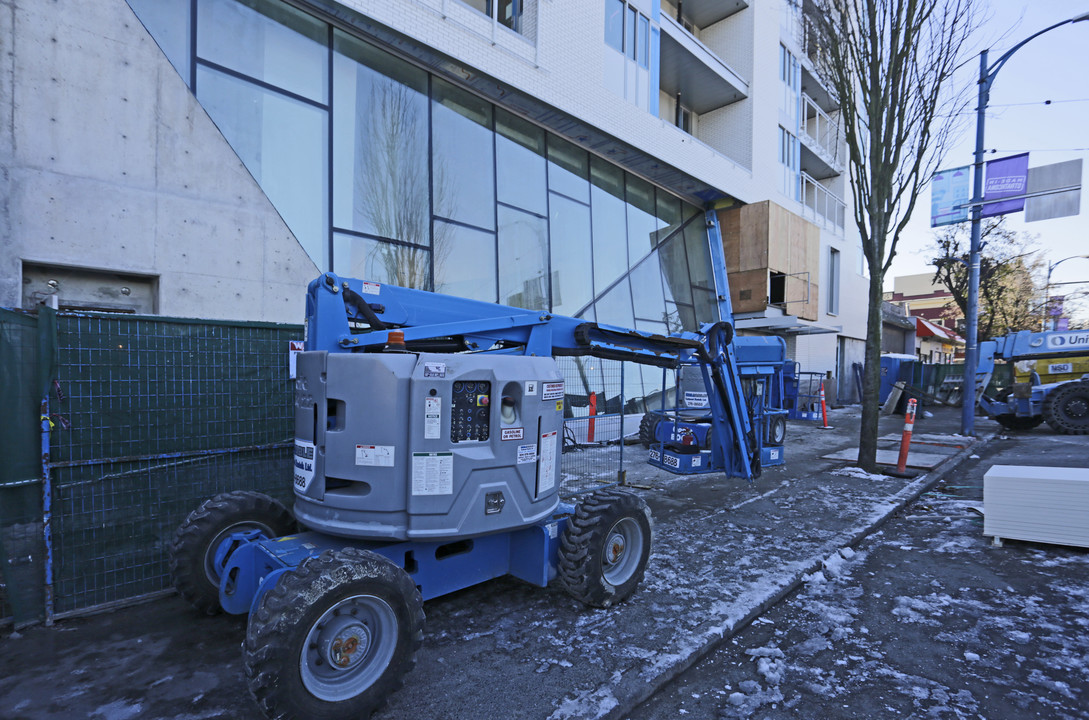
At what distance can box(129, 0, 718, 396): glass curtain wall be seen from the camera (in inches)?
302

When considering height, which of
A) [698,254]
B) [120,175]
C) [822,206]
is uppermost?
[822,206]

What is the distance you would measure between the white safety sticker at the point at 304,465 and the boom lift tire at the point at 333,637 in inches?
27.2

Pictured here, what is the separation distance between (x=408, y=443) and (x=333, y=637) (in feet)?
3.48

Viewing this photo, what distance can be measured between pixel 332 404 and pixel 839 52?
10.5 meters

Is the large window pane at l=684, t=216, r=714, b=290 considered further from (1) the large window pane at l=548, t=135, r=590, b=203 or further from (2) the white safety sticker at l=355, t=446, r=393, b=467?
(2) the white safety sticker at l=355, t=446, r=393, b=467

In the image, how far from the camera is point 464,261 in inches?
414

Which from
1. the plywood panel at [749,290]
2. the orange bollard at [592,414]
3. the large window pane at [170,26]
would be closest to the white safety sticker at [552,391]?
the orange bollard at [592,414]

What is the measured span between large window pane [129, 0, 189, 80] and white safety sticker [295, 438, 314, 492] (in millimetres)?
6199

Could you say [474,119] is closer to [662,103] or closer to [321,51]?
[321,51]

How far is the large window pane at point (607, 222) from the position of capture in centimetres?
1375

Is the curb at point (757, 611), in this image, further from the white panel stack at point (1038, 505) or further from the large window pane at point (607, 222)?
the large window pane at point (607, 222)

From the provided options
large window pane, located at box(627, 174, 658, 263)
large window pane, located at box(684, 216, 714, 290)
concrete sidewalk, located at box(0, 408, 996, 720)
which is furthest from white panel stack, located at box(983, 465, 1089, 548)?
large window pane, located at box(684, 216, 714, 290)

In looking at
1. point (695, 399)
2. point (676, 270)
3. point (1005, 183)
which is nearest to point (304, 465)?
point (695, 399)

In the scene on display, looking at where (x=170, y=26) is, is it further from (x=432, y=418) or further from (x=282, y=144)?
(x=432, y=418)
